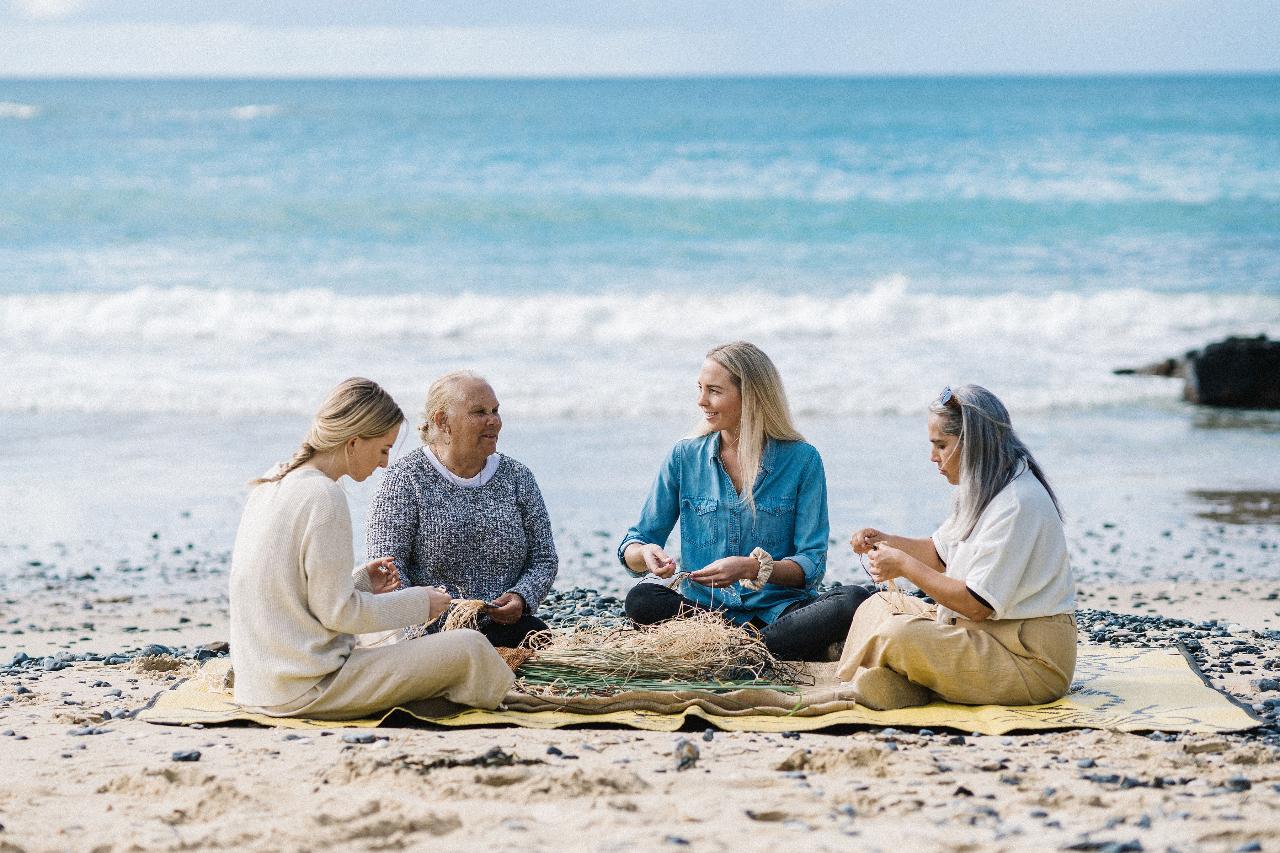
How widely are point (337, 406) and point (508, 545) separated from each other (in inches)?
48.2

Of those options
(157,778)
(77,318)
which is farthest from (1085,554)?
(77,318)

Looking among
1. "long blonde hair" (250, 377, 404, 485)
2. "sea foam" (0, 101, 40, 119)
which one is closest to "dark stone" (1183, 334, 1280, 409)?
"long blonde hair" (250, 377, 404, 485)

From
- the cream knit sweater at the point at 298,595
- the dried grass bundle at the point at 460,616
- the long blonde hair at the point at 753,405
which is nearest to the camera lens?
the cream knit sweater at the point at 298,595

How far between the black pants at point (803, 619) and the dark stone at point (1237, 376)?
384 inches

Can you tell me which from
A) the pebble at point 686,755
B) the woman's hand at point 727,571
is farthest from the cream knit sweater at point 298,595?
the woman's hand at point 727,571

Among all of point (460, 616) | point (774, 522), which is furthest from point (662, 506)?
point (460, 616)

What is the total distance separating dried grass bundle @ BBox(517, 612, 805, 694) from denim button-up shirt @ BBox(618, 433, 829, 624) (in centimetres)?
24

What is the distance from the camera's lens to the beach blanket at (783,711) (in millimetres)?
5219

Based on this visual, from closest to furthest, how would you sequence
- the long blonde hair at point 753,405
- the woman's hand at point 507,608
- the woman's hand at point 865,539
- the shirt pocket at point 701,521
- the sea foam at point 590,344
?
1. the woman's hand at point 865,539
2. the woman's hand at point 507,608
3. the long blonde hair at point 753,405
4. the shirt pocket at point 701,521
5. the sea foam at point 590,344

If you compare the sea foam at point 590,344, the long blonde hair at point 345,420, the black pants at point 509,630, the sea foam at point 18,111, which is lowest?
the black pants at point 509,630

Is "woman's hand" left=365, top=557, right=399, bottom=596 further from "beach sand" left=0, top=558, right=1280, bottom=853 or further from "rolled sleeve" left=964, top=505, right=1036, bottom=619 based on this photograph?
"rolled sleeve" left=964, top=505, right=1036, bottom=619

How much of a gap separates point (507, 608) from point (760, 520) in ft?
3.90

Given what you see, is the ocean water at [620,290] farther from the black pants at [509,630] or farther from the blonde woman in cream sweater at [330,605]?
the blonde woman in cream sweater at [330,605]

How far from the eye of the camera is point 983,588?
5.30 m
